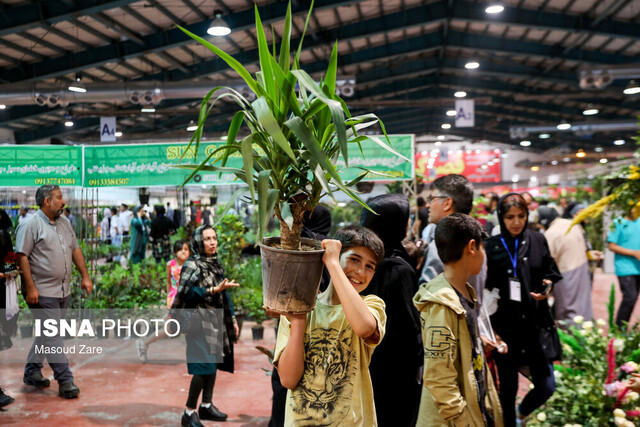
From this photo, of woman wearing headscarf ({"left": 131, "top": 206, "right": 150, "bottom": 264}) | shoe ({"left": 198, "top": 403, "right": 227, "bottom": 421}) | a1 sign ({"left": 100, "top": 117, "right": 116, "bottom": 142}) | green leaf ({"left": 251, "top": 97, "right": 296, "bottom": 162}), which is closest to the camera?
green leaf ({"left": 251, "top": 97, "right": 296, "bottom": 162})

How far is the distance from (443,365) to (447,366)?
15mm

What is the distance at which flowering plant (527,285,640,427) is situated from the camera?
2561 millimetres

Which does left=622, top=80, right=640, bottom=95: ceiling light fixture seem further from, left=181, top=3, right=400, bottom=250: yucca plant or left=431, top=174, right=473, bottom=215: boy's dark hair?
left=181, top=3, right=400, bottom=250: yucca plant

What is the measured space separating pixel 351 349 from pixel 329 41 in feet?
34.6

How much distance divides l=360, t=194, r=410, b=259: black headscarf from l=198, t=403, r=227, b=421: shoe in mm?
2105

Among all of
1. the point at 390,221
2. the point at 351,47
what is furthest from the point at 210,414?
the point at 351,47

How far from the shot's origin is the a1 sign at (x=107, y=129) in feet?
45.4

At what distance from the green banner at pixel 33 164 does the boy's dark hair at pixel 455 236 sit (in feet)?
15.1

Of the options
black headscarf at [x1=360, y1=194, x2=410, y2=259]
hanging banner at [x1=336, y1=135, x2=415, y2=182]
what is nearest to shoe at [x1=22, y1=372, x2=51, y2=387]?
hanging banner at [x1=336, y1=135, x2=415, y2=182]

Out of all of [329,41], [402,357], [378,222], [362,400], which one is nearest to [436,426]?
[402,357]

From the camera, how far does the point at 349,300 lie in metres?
1.44

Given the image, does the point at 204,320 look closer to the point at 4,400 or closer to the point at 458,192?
the point at 4,400

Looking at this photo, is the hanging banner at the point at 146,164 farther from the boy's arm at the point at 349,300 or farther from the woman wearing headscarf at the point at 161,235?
the boy's arm at the point at 349,300

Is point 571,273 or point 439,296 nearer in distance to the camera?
point 439,296
